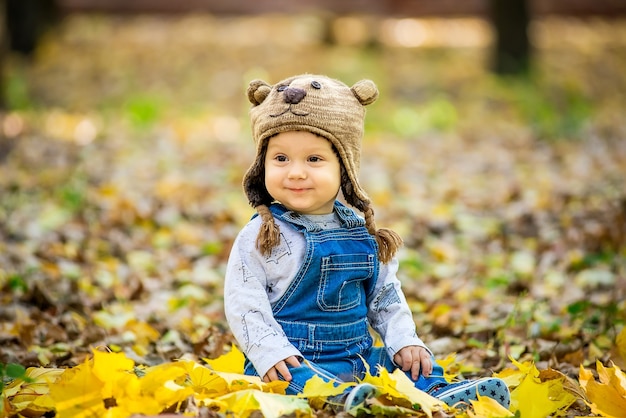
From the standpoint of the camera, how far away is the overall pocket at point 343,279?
8.23ft

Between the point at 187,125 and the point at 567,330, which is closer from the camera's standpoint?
the point at 567,330

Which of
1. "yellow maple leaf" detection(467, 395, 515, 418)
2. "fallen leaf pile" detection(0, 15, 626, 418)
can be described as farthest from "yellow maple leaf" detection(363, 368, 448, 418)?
"yellow maple leaf" detection(467, 395, 515, 418)

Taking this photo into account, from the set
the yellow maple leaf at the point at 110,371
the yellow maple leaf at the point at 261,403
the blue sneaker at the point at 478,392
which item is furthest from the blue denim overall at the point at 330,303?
the yellow maple leaf at the point at 110,371

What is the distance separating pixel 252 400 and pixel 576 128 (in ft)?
21.6

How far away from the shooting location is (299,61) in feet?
39.3

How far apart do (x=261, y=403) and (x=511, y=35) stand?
959 cm

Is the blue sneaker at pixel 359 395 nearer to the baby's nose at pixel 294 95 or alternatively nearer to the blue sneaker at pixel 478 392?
the blue sneaker at pixel 478 392

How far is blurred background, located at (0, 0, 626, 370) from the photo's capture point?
3.77m

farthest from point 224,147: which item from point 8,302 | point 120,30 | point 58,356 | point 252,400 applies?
point 120,30

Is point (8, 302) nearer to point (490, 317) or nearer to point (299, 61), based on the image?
point (490, 317)

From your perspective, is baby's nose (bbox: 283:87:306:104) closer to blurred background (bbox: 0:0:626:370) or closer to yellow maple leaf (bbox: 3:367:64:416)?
yellow maple leaf (bbox: 3:367:64:416)

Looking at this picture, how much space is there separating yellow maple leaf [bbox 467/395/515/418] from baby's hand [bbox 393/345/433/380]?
0.99ft

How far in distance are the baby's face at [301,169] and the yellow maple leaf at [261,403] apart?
0.64 meters

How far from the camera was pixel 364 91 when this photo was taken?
2.56 m
